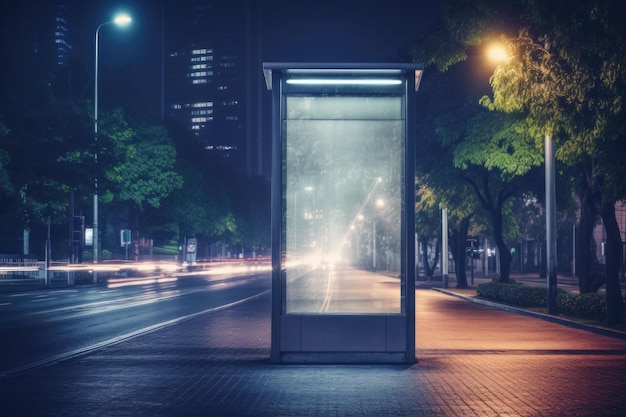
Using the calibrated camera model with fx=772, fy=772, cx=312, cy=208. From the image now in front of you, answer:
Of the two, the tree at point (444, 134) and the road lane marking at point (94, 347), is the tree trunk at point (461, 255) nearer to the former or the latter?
the tree at point (444, 134)

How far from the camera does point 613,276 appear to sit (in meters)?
19.2

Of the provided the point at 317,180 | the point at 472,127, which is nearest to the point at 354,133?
the point at 317,180

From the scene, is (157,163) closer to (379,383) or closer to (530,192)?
(530,192)

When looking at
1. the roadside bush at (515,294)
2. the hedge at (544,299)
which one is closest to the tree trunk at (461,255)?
the hedge at (544,299)

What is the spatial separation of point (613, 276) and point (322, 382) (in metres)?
11.3

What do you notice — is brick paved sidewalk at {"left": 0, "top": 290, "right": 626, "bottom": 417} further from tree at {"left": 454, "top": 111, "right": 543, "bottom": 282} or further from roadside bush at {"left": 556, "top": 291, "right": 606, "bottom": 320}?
tree at {"left": 454, "top": 111, "right": 543, "bottom": 282}

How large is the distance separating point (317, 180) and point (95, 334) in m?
7.44

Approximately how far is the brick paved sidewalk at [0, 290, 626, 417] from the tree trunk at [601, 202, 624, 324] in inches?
114

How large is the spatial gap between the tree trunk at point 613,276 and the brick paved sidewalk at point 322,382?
2.90m

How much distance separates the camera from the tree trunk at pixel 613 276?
1903 cm

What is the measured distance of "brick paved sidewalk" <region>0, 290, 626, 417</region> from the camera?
8945 millimetres

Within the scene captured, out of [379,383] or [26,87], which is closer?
[379,383]

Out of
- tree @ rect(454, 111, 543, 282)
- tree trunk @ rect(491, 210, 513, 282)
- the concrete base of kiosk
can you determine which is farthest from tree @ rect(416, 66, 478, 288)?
the concrete base of kiosk

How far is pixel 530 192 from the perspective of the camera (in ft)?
113
